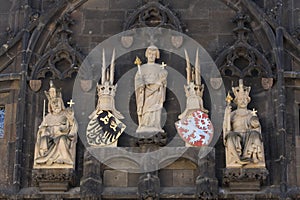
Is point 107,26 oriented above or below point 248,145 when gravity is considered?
above

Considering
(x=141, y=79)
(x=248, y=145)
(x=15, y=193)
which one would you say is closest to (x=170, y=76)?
(x=141, y=79)

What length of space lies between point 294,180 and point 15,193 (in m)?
5.47

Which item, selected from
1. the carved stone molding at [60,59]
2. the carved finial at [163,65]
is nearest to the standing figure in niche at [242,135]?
the carved finial at [163,65]

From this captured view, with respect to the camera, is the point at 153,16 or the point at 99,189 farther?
the point at 153,16

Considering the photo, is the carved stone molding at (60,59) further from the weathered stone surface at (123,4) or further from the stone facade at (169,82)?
the weathered stone surface at (123,4)

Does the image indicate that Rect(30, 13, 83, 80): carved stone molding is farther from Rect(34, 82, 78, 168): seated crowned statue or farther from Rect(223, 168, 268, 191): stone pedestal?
Rect(223, 168, 268, 191): stone pedestal

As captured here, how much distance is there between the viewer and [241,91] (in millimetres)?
25609

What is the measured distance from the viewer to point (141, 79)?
2578 cm

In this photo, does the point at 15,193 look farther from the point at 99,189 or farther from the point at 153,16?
the point at 153,16

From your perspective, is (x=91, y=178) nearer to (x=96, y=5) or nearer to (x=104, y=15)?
(x=104, y=15)

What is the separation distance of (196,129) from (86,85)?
2.51m

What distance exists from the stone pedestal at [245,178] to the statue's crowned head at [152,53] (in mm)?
3036

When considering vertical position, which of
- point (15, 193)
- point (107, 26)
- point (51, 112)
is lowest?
point (15, 193)

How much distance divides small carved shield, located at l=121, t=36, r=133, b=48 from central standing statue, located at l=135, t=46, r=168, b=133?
20.5 inches
